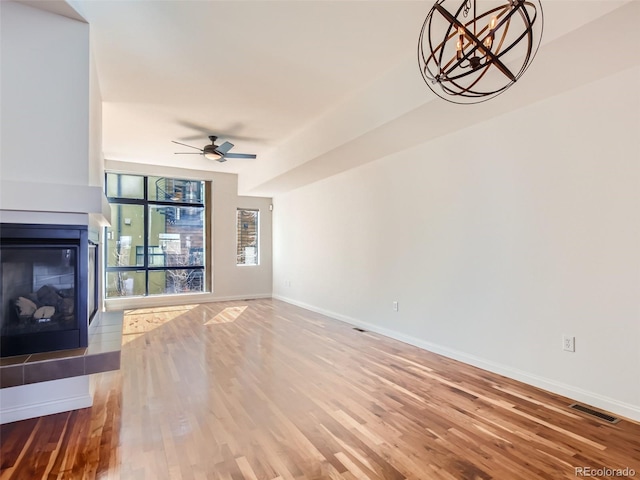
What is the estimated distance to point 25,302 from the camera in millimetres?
2477

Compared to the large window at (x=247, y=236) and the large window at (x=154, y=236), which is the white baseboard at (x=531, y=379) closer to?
the large window at (x=247, y=236)

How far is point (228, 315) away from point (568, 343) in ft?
15.5

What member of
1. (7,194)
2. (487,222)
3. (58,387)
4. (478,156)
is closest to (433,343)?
(487,222)

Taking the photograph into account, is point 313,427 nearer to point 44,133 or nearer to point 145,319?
point 44,133

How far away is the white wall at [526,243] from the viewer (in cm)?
249

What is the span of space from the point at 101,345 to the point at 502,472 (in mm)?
2833

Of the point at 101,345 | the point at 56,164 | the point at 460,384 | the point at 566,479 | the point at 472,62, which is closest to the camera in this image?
the point at 472,62

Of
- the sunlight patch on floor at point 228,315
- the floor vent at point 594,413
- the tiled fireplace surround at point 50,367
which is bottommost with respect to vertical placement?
the sunlight patch on floor at point 228,315

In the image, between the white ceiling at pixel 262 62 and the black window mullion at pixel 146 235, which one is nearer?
the white ceiling at pixel 262 62

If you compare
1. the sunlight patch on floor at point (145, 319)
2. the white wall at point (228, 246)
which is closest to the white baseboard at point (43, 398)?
the sunlight patch on floor at point (145, 319)

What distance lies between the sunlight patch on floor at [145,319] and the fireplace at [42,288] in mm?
1824

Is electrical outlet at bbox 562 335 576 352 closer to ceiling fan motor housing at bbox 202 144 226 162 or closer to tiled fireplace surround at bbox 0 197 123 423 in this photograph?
tiled fireplace surround at bbox 0 197 123 423

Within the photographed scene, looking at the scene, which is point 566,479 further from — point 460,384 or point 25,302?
point 25,302

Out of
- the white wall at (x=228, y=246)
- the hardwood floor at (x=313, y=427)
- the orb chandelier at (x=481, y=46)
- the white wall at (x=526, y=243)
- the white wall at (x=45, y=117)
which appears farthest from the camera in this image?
the white wall at (x=228, y=246)
